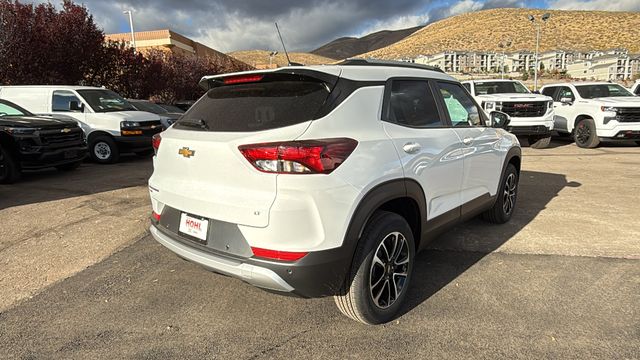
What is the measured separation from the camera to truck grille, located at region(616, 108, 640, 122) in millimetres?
10789

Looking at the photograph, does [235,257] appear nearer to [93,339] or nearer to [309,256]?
[309,256]

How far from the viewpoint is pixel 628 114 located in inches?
427

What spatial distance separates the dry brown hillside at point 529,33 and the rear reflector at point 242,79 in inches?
3141

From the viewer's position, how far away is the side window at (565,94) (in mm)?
12559

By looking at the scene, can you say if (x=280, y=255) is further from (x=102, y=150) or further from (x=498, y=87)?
(x=498, y=87)

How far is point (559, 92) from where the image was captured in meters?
13.2

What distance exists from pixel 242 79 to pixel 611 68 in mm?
60468

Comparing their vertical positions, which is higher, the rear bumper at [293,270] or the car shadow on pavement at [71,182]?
the rear bumper at [293,270]

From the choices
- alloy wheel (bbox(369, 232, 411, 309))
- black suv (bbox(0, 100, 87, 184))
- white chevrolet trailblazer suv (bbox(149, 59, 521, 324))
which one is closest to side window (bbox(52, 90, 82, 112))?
black suv (bbox(0, 100, 87, 184))

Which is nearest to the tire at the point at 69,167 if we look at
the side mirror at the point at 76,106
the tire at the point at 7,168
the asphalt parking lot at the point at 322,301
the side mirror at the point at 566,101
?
the tire at the point at 7,168

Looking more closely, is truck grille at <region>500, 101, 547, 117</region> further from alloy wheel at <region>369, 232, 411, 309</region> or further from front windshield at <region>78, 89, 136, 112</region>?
front windshield at <region>78, 89, 136, 112</region>

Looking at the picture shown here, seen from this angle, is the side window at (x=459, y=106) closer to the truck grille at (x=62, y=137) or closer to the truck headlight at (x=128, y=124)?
the truck grille at (x=62, y=137)

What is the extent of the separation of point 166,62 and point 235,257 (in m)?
27.7

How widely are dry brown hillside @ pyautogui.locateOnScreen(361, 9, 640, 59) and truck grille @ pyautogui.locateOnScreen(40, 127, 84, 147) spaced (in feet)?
247
